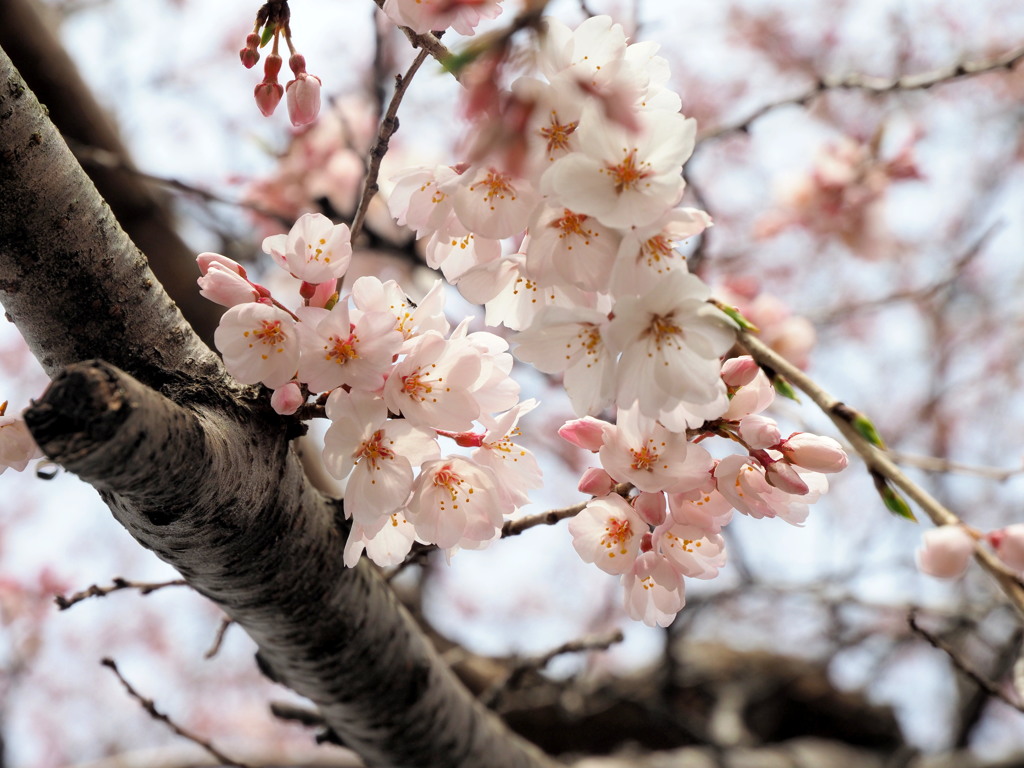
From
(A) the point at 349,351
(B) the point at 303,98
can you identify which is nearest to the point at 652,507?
(A) the point at 349,351

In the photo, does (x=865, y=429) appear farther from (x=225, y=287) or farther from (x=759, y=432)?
(x=225, y=287)

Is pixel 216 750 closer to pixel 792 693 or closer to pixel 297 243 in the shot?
pixel 297 243

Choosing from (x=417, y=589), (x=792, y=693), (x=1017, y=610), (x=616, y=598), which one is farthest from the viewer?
(x=616, y=598)

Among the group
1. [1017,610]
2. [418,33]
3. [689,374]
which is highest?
[418,33]

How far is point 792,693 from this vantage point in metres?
3.38

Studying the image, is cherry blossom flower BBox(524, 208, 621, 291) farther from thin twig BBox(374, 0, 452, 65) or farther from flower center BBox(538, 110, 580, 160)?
thin twig BBox(374, 0, 452, 65)

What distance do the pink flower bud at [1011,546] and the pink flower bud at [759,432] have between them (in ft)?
0.77

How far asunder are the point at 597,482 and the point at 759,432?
0.21 metres

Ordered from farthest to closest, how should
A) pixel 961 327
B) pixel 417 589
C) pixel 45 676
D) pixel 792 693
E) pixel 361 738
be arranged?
pixel 45 676 < pixel 961 327 < pixel 792 693 < pixel 417 589 < pixel 361 738

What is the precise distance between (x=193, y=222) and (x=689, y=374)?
2.94 meters

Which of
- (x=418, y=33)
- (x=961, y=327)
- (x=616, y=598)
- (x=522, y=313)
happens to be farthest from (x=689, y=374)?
(x=961, y=327)

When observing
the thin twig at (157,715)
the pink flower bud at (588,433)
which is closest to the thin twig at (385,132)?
the pink flower bud at (588,433)

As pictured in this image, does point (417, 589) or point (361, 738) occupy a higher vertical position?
point (417, 589)

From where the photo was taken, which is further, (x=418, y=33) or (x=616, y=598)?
(x=616, y=598)
